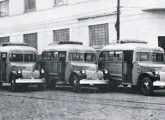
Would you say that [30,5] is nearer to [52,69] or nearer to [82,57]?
[52,69]

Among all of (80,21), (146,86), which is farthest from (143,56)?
(80,21)

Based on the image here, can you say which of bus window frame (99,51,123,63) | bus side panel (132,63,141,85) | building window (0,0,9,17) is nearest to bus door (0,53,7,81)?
bus window frame (99,51,123,63)

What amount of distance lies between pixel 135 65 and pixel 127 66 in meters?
0.56

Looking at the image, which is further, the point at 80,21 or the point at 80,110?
the point at 80,21

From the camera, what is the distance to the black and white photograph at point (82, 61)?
11.5 metres

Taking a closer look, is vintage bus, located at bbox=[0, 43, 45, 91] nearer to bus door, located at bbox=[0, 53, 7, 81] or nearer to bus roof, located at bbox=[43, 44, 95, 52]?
bus door, located at bbox=[0, 53, 7, 81]

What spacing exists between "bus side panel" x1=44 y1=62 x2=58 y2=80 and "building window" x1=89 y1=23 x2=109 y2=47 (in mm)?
7615

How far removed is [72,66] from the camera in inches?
681

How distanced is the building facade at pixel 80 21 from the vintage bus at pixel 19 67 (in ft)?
7.31

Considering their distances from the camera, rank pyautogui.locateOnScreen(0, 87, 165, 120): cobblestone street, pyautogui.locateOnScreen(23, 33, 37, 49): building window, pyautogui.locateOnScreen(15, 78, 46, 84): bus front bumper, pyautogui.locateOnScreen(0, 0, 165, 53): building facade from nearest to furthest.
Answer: pyautogui.locateOnScreen(0, 87, 165, 120): cobblestone street < pyautogui.locateOnScreen(15, 78, 46, 84): bus front bumper < pyautogui.locateOnScreen(0, 0, 165, 53): building facade < pyautogui.locateOnScreen(23, 33, 37, 49): building window

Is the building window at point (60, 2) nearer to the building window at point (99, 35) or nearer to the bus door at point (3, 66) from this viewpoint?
the building window at point (99, 35)

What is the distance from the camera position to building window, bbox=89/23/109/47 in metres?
25.7

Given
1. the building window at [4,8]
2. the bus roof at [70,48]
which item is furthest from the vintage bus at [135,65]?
the building window at [4,8]

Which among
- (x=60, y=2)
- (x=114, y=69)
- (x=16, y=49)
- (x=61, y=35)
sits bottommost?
(x=114, y=69)
